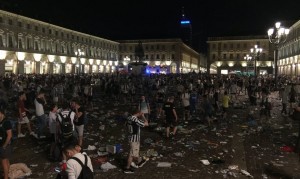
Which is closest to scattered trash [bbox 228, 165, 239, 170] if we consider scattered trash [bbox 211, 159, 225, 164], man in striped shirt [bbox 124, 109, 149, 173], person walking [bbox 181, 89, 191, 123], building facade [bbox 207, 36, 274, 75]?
scattered trash [bbox 211, 159, 225, 164]

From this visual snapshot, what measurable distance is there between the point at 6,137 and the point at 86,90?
1403 centimetres

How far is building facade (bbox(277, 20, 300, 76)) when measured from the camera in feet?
210

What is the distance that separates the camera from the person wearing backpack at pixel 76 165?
4.85 m

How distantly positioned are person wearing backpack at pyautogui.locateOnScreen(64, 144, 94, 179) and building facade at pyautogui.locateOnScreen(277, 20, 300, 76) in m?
62.0

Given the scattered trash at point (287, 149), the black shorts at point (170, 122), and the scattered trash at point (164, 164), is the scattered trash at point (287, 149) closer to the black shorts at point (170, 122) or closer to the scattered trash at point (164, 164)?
the black shorts at point (170, 122)

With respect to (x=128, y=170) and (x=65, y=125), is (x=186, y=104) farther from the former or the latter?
(x=65, y=125)

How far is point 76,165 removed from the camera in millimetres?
4895

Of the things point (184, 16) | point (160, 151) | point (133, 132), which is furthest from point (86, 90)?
point (184, 16)

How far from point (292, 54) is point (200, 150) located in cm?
6491

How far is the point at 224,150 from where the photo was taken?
11.0m

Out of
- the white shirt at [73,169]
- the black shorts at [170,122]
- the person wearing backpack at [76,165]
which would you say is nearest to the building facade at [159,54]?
the black shorts at [170,122]

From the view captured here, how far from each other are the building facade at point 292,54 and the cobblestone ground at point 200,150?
5169 centimetres

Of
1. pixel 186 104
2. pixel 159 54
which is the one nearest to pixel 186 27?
pixel 159 54

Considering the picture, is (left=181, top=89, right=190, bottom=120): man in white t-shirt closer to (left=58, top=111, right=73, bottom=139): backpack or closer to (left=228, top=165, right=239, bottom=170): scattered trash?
(left=228, top=165, right=239, bottom=170): scattered trash
